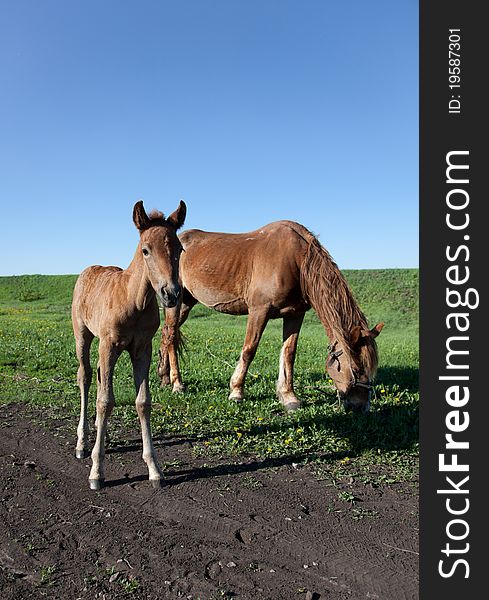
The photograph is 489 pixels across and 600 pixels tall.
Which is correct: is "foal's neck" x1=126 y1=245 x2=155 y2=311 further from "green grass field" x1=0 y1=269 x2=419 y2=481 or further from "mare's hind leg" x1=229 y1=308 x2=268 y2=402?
"mare's hind leg" x1=229 y1=308 x2=268 y2=402

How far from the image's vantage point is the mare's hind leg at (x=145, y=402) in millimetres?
5785

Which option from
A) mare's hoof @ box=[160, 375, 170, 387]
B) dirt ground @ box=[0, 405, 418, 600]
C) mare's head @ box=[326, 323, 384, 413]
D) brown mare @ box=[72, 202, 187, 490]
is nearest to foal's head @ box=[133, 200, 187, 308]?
brown mare @ box=[72, 202, 187, 490]

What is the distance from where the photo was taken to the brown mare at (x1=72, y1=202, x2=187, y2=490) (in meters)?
5.07

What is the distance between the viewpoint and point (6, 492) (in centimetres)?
560

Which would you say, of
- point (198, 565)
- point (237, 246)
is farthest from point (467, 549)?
point (237, 246)

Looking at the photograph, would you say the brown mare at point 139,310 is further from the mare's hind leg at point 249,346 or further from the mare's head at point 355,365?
the mare's hind leg at point 249,346

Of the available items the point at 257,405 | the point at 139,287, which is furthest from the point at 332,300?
the point at 139,287

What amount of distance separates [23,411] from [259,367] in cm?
581

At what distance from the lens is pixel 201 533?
4625 millimetres

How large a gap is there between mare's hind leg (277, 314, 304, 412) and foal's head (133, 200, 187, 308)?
4.20 metres

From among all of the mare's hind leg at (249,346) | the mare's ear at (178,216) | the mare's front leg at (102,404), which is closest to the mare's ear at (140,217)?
the mare's ear at (178,216)

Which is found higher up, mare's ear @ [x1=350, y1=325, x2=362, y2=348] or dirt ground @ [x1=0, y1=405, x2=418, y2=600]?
mare's ear @ [x1=350, y1=325, x2=362, y2=348]

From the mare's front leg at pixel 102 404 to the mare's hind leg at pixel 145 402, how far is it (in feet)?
0.92

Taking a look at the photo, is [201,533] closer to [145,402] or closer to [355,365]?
[145,402]
